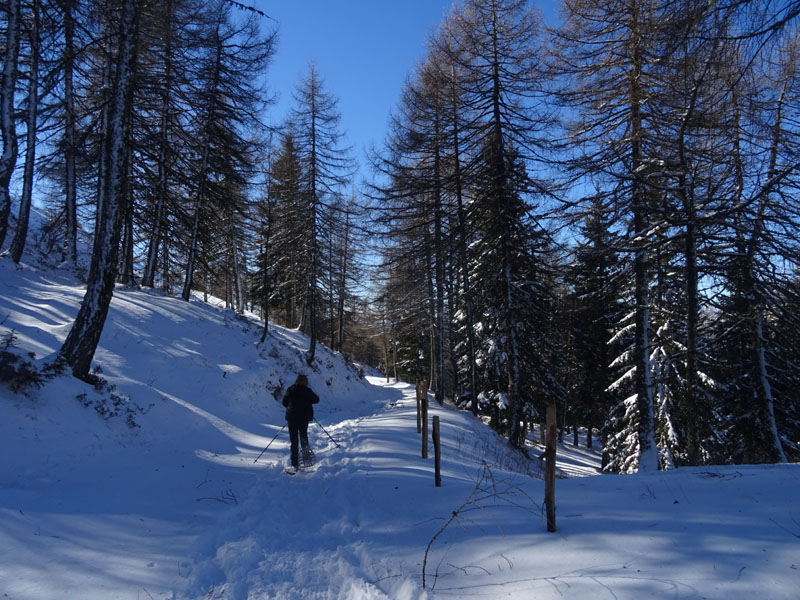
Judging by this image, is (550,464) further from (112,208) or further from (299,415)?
(112,208)

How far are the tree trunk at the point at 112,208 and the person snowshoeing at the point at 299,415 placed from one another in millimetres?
3811

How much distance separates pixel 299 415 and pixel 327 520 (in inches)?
113

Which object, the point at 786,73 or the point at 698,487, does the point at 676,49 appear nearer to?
the point at 786,73

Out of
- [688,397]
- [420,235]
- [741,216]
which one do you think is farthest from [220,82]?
[688,397]

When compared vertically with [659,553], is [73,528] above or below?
below

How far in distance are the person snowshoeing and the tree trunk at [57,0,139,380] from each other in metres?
3.81

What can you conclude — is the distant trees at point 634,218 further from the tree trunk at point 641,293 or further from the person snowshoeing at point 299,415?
the person snowshoeing at point 299,415

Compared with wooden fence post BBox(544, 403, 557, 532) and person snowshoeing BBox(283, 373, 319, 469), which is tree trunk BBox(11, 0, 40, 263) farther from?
wooden fence post BBox(544, 403, 557, 532)

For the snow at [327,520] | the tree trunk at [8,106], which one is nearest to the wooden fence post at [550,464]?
the snow at [327,520]

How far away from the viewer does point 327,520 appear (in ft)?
17.4

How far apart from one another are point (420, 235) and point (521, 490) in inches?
456

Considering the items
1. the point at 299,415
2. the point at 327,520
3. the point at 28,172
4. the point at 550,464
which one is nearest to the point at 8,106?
the point at 28,172

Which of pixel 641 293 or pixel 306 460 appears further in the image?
pixel 641 293

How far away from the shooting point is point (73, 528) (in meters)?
4.29
